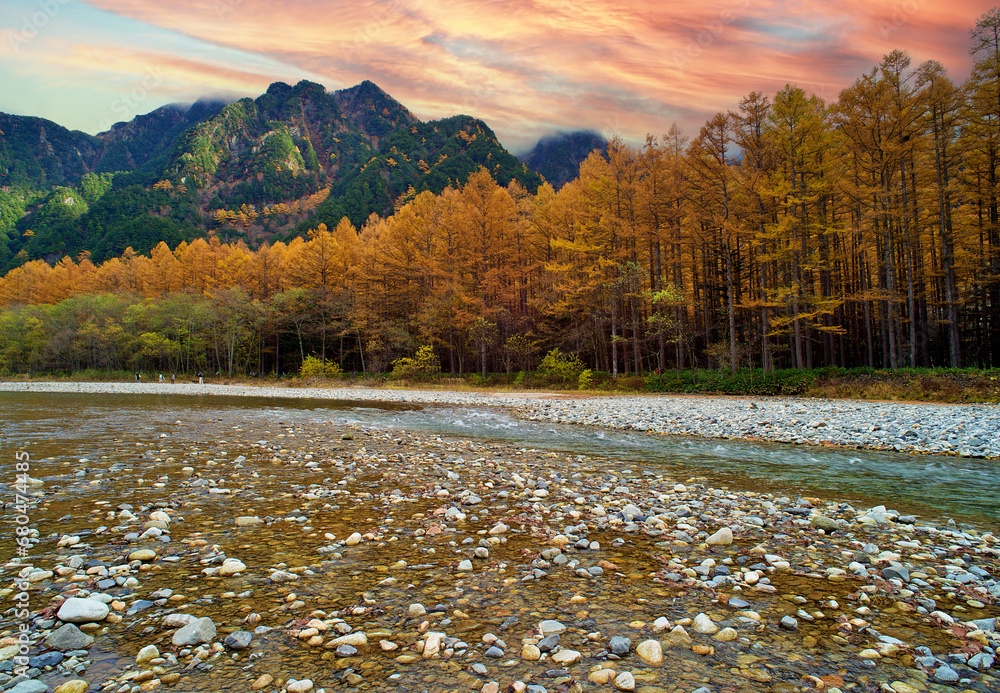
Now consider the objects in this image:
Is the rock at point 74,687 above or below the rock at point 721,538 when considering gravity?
above

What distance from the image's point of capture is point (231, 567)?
3596mm

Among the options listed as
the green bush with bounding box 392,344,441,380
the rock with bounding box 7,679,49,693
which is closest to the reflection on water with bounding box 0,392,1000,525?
the rock with bounding box 7,679,49,693

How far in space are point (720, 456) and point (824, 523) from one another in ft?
15.0

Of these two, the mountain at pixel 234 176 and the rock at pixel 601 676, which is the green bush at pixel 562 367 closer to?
the rock at pixel 601 676

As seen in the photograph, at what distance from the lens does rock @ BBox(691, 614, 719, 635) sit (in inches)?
109

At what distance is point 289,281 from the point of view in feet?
160

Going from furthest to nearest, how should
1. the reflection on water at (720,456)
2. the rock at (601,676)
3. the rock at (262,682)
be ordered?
the reflection on water at (720,456), the rock at (601,676), the rock at (262,682)

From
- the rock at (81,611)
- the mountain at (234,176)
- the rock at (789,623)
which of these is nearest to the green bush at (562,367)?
the rock at (789,623)

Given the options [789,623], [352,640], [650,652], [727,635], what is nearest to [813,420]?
[789,623]

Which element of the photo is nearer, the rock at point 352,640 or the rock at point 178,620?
the rock at point 352,640

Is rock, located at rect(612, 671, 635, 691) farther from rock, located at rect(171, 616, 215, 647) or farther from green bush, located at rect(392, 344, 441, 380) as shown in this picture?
green bush, located at rect(392, 344, 441, 380)

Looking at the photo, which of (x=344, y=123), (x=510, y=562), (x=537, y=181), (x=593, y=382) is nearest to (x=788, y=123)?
(x=593, y=382)

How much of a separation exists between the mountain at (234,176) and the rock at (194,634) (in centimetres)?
7698

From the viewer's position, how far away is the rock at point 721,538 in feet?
14.1
